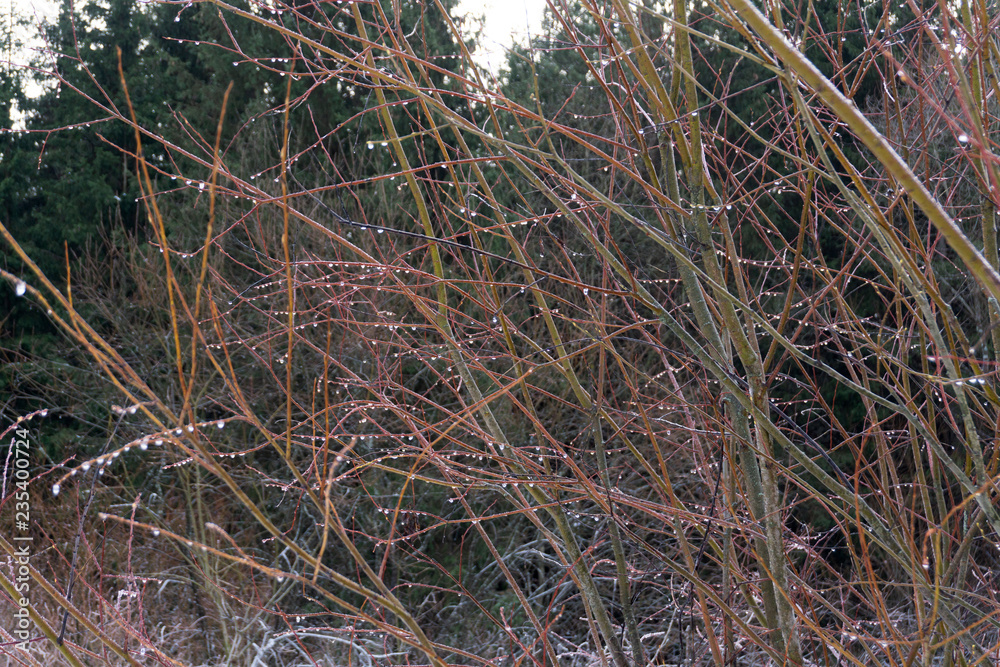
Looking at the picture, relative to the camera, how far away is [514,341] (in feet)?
12.3

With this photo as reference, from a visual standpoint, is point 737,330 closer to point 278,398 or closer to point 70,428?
point 278,398

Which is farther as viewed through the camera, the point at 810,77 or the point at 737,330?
the point at 737,330

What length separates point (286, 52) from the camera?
8883 millimetres

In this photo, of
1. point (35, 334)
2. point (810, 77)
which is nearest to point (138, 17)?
point (35, 334)

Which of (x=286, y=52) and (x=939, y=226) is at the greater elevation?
(x=286, y=52)

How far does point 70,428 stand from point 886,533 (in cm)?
968

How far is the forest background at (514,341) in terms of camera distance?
114cm

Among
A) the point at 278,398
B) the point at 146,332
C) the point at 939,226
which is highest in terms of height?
the point at 939,226

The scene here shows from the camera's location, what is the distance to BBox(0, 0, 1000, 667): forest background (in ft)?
3.75

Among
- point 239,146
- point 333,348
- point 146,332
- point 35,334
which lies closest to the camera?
point 333,348

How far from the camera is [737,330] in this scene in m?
1.30

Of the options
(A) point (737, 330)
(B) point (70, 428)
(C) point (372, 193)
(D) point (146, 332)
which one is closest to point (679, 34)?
(A) point (737, 330)

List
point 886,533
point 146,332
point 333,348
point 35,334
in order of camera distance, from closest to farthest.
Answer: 1. point 886,533
2. point 333,348
3. point 146,332
4. point 35,334

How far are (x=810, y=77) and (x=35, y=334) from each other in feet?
36.0
